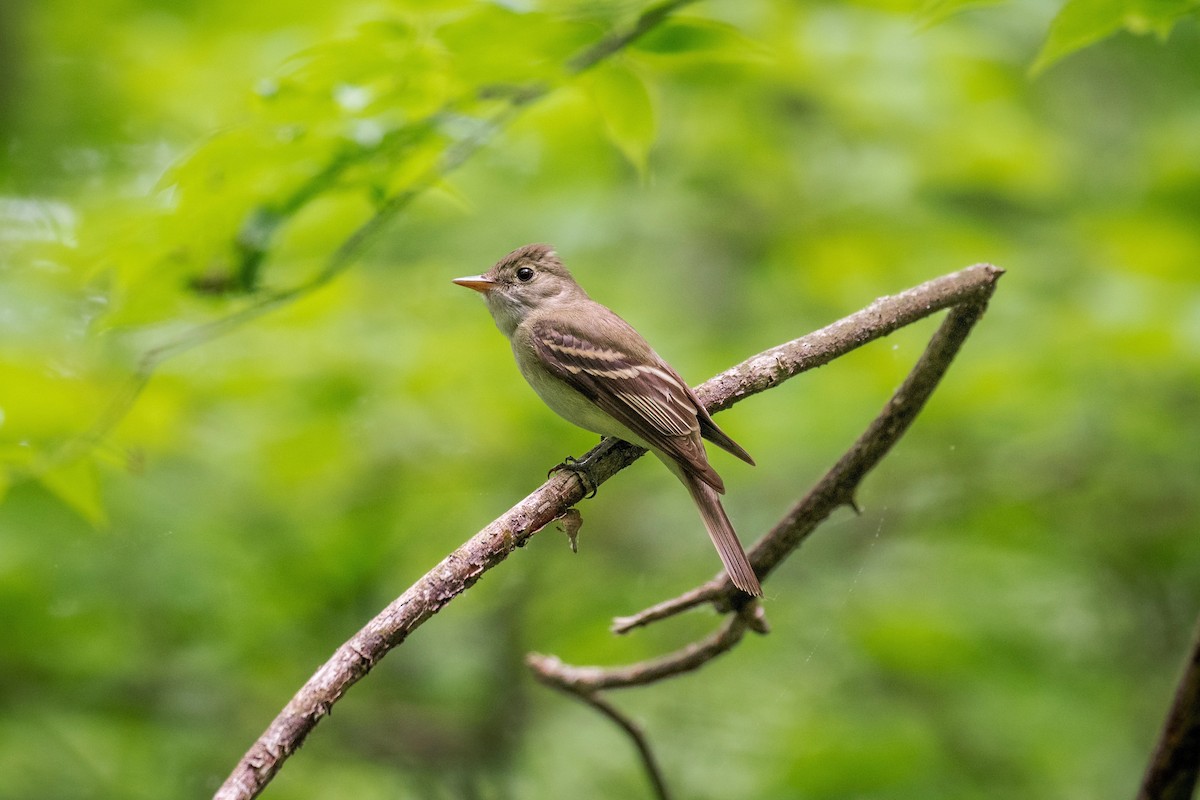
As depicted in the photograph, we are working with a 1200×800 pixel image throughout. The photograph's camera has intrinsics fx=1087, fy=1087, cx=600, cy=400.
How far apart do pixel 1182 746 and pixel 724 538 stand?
1323 millimetres

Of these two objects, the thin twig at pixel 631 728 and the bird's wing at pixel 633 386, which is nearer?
the thin twig at pixel 631 728

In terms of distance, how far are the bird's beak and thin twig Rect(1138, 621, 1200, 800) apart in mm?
3093

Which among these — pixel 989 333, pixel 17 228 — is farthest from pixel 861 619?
pixel 17 228

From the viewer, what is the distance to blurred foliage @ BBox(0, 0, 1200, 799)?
497 centimetres

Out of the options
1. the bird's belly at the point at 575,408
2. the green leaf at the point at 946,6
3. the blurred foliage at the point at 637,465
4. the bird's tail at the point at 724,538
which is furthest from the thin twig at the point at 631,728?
the green leaf at the point at 946,6

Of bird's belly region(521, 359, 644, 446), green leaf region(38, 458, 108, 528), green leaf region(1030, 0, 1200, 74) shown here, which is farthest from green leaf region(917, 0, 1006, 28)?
green leaf region(38, 458, 108, 528)

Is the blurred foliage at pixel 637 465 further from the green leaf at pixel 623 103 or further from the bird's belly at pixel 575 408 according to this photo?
the green leaf at pixel 623 103

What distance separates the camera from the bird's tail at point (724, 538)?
9.68 feet

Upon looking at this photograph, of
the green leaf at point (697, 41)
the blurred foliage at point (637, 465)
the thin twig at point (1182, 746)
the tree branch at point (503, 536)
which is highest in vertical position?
the green leaf at point (697, 41)

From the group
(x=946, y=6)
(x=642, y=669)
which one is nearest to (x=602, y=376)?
(x=642, y=669)

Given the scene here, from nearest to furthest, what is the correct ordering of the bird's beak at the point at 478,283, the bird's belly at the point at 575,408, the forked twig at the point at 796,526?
the forked twig at the point at 796,526, the bird's belly at the point at 575,408, the bird's beak at the point at 478,283

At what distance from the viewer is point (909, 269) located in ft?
18.6

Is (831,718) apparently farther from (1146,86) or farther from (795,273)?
(1146,86)

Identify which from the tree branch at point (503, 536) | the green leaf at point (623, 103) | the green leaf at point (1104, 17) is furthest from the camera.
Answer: the green leaf at point (623, 103)
